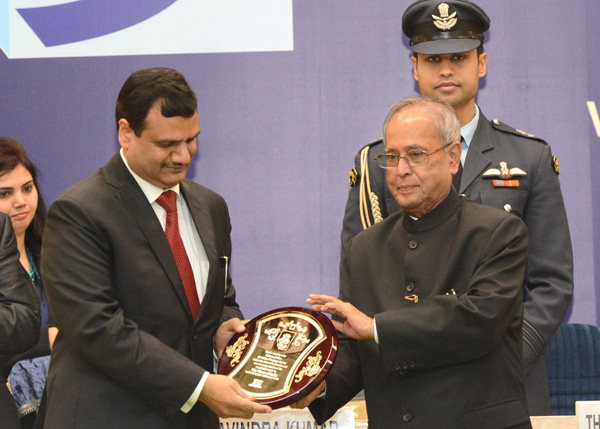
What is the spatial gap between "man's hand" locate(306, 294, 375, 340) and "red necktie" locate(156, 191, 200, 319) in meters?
0.34

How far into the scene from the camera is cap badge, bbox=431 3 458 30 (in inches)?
126

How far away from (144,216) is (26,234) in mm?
1528

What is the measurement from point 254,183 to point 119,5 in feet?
3.58

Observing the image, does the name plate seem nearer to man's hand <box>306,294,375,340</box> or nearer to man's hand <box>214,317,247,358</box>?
man's hand <box>306,294,375,340</box>

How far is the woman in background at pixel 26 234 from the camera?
11.1 feet

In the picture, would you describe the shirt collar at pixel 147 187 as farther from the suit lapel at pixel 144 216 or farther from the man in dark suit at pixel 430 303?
the man in dark suit at pixel 430 303

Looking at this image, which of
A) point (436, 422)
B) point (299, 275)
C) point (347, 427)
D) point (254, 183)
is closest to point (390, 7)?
point (254, 183)

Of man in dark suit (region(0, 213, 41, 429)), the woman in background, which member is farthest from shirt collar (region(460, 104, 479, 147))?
the woman in background

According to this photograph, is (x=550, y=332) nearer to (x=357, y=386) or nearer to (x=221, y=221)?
(x=357, y=386)

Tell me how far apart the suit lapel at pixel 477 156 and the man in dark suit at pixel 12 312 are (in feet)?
5.10

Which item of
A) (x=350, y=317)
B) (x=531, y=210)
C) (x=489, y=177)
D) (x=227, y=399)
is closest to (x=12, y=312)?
(x=227, y=399)

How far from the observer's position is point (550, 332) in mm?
2912

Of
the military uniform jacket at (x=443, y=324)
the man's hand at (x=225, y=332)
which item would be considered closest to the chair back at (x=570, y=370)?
the military uniform jacket at (x=443, y=324)

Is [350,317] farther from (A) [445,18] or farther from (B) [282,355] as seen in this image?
(A) [445,18]
